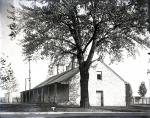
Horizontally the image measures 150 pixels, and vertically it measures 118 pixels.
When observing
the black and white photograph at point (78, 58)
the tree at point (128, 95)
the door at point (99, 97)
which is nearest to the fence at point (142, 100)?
the black and white photograph at point (78, 58)

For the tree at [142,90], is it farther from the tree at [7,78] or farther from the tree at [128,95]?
the tree at [7,78]

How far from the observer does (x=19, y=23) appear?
337 cm

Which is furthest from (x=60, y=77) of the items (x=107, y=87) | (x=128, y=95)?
(x=128, y=95)

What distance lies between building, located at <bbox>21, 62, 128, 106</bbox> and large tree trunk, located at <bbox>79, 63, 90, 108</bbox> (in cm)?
5

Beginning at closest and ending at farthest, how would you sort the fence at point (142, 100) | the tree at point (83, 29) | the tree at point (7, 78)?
1. the tree at point (7, 78)
2. the fence at point (142, 100)
3. the tree at point (83, 29)

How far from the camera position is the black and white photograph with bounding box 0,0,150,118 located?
301 centimetres

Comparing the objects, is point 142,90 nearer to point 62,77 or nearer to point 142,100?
point 142,100

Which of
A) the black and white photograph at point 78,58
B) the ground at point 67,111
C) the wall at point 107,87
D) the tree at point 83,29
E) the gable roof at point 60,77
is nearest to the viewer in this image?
the ground at point 67,111

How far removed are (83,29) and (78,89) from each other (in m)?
0.74

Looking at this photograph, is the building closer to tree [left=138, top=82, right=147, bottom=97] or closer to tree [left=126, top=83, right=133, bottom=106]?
tree [left=126, top=83, right=133, bottom=106]

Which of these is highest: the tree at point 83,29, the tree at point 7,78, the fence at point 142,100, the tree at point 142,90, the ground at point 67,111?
the tree at point 83,29

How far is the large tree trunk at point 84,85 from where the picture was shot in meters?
3.68

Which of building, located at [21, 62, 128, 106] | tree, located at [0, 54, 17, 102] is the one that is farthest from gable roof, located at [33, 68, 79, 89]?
tree, located at [0, 54, 17, 102]

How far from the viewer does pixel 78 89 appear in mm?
3934
